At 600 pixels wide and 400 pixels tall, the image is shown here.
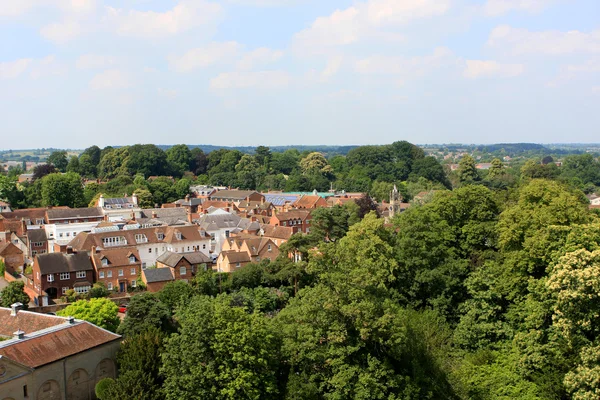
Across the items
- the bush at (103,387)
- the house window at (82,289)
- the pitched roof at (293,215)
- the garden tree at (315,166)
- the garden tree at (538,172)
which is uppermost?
the garden tree at (315,166)

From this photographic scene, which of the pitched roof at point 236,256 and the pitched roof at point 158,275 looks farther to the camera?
the pitched roof at point 236,256

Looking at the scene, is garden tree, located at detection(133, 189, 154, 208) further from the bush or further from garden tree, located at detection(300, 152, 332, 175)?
the bush

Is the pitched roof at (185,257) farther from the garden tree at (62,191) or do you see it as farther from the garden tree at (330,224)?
the garden tree at (62,191)

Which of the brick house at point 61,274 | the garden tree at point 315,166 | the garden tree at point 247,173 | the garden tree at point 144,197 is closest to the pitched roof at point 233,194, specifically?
the garden tree at point 144,197

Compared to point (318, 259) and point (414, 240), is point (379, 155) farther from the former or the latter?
point (318, 259)

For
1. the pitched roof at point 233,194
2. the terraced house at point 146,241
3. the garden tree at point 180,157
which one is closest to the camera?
the terraced house at point 146,241

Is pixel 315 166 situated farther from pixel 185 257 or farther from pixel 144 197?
pixel 185 257
